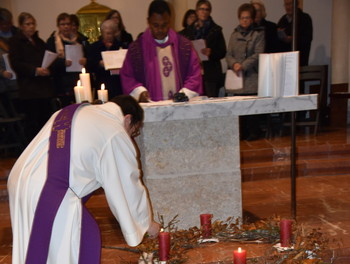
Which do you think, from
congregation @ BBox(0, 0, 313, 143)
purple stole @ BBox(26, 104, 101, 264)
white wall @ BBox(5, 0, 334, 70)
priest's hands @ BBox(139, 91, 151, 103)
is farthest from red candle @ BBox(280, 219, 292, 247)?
white wall @ BBox(5, 0, 334, 70)

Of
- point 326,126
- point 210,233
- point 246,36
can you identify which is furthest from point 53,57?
point 326,126

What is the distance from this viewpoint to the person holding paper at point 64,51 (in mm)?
6086

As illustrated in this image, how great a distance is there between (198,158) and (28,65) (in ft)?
10.5

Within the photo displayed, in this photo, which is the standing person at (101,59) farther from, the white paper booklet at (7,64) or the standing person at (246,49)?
the standing person at (246,49)

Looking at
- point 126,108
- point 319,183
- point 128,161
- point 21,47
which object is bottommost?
point 319,183

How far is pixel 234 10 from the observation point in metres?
9.50

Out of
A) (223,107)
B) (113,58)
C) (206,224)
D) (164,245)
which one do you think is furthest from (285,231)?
(113,58)

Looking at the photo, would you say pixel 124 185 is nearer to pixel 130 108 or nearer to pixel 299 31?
pixel 130 108

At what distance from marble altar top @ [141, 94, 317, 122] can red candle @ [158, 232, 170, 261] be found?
0.80 meters

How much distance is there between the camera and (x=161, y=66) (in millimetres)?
4613

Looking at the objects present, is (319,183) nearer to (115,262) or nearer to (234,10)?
(115,262)

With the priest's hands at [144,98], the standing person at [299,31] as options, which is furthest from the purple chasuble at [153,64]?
the standing person at [299,31]

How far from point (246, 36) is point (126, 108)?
396cm

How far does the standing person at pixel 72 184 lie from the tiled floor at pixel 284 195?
0.89 metres
